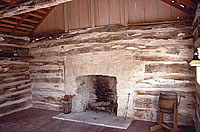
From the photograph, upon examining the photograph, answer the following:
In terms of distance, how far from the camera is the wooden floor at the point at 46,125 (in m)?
4.54

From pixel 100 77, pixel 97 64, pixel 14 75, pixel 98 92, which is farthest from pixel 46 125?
pixel 14 75

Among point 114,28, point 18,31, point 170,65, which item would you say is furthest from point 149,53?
point 18,31

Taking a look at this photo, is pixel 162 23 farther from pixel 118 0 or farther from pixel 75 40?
pixel 75 40

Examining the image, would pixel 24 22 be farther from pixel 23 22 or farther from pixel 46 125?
pixel 46 125

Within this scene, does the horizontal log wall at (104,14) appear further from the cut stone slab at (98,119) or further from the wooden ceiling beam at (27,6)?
the cut stone slab at (98,119)

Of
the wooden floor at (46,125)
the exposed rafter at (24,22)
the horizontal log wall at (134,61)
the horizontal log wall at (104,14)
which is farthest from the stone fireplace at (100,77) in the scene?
the exposed rafter at (24,22)

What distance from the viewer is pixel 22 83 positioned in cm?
679

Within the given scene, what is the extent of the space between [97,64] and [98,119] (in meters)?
1.76

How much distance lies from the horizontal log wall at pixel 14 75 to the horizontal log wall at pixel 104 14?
3.80 feet

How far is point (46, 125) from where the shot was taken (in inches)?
197

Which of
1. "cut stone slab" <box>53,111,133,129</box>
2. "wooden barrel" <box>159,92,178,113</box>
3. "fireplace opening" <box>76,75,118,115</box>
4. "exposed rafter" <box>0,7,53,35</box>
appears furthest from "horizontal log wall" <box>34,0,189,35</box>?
"cut stone slab" <box>53,111,133,129</box>

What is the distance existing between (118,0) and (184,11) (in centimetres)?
196

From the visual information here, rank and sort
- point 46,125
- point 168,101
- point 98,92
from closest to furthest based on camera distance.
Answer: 1. point 168,101
2. point 46,125
3. point 98,92

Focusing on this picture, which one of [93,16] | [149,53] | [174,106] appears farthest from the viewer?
[93,16]
